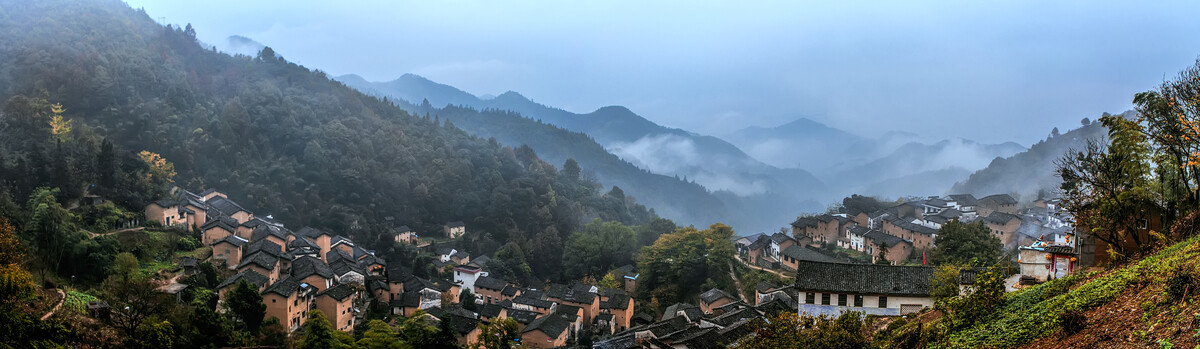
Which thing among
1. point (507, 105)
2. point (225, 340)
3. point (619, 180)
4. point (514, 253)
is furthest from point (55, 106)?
point (507, 105)

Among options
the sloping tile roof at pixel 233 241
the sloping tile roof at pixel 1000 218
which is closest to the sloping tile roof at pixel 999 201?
the sloping tile roof at pixel 1000 218

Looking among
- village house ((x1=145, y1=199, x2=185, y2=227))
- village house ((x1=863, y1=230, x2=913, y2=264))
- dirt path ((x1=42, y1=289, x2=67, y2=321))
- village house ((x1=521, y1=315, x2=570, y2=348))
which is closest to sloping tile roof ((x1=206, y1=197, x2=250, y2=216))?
village house ((x1=145, y1=199, x2=185, y2=227))

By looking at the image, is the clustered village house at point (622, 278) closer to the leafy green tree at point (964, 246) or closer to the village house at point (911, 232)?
the village house at point (911, 232)

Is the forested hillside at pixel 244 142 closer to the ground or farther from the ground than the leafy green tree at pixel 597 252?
farther from the ground

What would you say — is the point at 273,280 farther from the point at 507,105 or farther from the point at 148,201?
the point at 507,105

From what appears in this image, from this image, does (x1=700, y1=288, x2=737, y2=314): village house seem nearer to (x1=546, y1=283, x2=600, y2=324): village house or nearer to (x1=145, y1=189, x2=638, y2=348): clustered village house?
(x1=145, y1=189, x2=638, y2=348): clustered village house

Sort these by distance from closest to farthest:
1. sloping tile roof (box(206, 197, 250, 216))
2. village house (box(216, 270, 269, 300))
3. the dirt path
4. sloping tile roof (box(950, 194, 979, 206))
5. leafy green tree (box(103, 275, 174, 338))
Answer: the dirt path < leafy green tree (box(103, 275, 174, 338)) < village house (box(216, 270, 269, 300)) < sloping tile roof (box(206, 197, 250, 216)) < sloping tile roof (box(950, 194, 979, 206))

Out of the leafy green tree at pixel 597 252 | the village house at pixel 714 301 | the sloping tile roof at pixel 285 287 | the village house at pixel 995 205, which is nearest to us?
the sloping tile roof at pixel 285 287

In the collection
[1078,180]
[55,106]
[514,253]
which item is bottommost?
[514,253]
